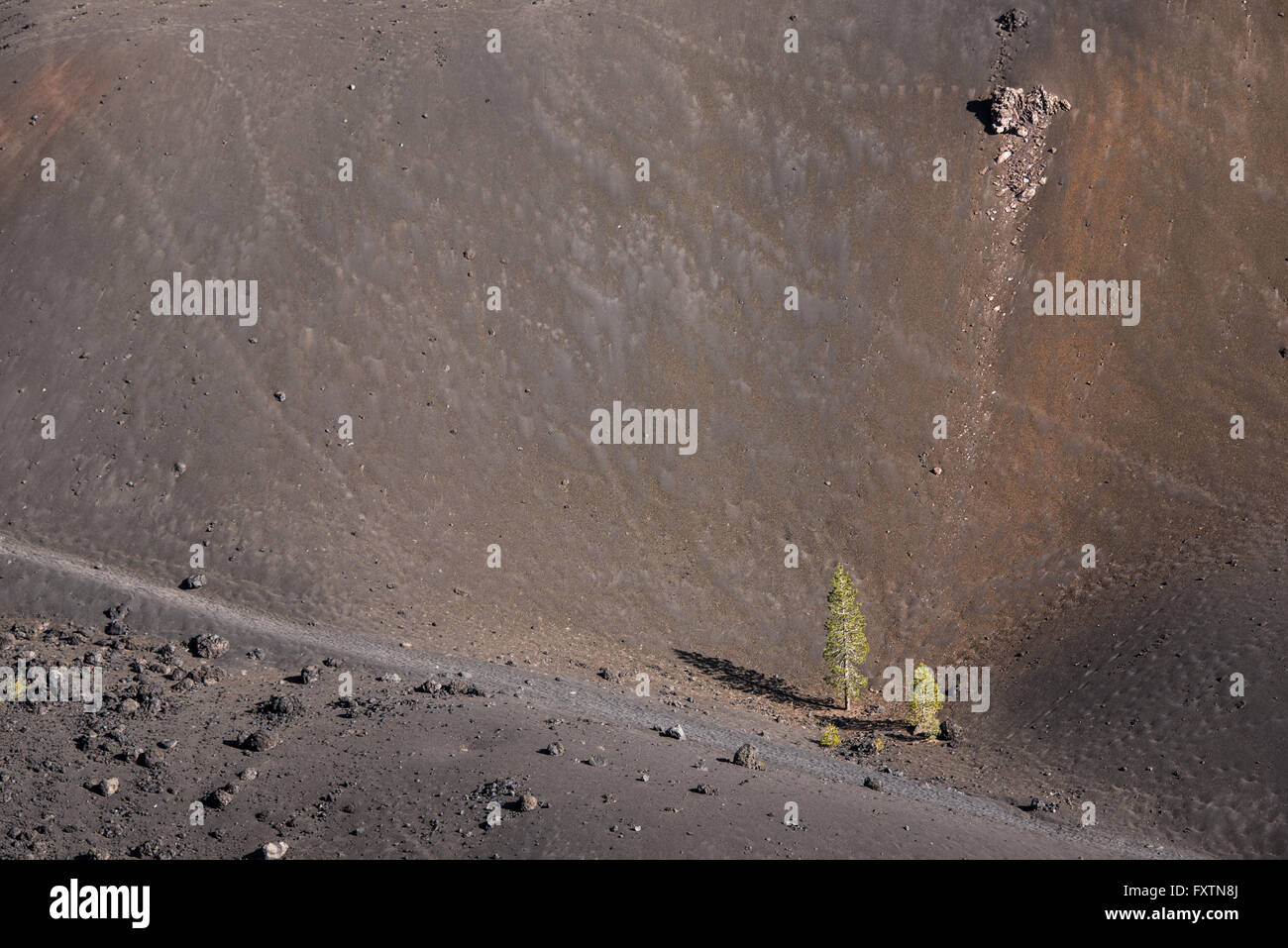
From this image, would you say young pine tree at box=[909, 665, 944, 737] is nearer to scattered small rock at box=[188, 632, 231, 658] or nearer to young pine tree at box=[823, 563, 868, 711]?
young pine tree at box=[823, 563, 868, 711]

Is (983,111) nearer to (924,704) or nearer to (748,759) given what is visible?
(924,704)

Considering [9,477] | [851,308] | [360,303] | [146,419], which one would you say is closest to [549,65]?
[360,303]

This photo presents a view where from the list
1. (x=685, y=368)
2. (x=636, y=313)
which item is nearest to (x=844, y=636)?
(x=685, y=368)

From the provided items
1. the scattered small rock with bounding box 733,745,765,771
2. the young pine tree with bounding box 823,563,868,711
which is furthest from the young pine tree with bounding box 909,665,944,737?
the scattered small rock with bounding box 733,745,765,771

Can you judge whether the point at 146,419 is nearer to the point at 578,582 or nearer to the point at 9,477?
the point at 9,477

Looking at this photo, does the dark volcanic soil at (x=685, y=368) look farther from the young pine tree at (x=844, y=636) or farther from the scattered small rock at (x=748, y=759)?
the young pine tree at (x=844, y=636)
